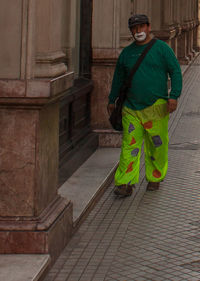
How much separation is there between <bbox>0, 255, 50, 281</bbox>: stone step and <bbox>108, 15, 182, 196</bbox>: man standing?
2.53 metres

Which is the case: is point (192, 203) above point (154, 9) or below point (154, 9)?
below

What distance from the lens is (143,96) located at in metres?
7.92

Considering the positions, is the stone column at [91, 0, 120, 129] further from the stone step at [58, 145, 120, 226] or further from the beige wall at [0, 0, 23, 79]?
the beige wall at [0, 0, 23, 79]

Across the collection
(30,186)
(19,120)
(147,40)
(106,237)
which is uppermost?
(147,40)

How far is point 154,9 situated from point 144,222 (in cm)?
1295

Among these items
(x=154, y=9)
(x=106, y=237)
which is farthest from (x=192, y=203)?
(x=154, y=9)

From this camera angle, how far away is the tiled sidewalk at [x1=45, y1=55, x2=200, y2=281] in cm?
566

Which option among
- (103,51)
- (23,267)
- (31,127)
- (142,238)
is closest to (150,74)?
(142,238)

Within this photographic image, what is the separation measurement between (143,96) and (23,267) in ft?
9.77

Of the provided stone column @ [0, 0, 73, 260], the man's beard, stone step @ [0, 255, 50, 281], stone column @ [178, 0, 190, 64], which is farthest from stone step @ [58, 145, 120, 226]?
stone column @ [178, 0, 190, 64]

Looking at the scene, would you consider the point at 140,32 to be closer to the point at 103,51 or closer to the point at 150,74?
the point at 150,74

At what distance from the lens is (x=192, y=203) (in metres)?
7.70

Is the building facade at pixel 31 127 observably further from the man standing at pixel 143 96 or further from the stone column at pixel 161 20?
the stone column at pixel 161 20

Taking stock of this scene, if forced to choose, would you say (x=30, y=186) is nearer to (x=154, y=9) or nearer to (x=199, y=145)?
(x=199, y=145)
